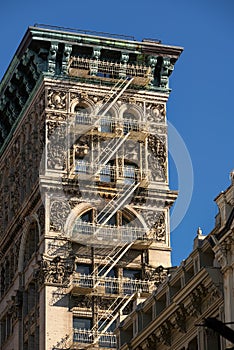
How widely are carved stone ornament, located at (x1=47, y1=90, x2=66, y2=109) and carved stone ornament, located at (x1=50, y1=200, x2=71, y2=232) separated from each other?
24.2 feet

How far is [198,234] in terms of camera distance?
69438mm

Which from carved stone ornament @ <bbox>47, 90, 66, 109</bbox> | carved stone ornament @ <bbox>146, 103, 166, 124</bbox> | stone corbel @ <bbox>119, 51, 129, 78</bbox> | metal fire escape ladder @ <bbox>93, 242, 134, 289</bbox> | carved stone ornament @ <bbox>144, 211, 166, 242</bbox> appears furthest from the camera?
stone corbel @ <bbox>119, 51, 129, 78</bbox>

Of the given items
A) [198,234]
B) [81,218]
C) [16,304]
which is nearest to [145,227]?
[81,218]

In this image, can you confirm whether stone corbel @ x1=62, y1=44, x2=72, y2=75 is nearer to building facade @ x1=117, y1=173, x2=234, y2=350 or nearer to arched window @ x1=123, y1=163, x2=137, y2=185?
arched window @ x1=123, y1=163, x2=137, y2=185

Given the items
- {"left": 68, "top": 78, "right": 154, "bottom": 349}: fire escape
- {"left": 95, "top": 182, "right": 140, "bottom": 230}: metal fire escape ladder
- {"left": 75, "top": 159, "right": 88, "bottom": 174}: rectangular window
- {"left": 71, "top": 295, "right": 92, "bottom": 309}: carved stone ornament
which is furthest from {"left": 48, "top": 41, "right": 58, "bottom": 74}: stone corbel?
{"left": 71, "top": 295, "right": 92, "bottom": 309}: carved stone ornament

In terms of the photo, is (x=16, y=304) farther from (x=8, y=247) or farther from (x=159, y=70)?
(x=159, y=70)


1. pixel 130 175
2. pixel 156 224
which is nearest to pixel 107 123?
pixel 130 175

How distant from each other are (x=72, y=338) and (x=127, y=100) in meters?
18.9

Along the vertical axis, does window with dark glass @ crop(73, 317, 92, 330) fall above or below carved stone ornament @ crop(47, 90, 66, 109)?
below

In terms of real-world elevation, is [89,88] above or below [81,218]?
above

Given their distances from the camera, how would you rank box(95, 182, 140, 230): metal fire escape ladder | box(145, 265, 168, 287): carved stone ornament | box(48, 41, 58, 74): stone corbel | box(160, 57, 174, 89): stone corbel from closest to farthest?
1. box(145, 265, 168, 287): carved stone ornament
2. box(95, 182, 140, 230): metal fire escape ladder
3. box(48, 41, 58, 74): stone corbel
4. box(160, 57, 174, 89): stone corbel

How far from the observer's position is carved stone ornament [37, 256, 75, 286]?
97675mm

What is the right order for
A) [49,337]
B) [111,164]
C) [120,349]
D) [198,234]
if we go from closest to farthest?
[198,234], [120,349], [49,337], [111,164]

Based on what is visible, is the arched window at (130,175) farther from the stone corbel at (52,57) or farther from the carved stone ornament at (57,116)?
the stone corbel at (52,57)
